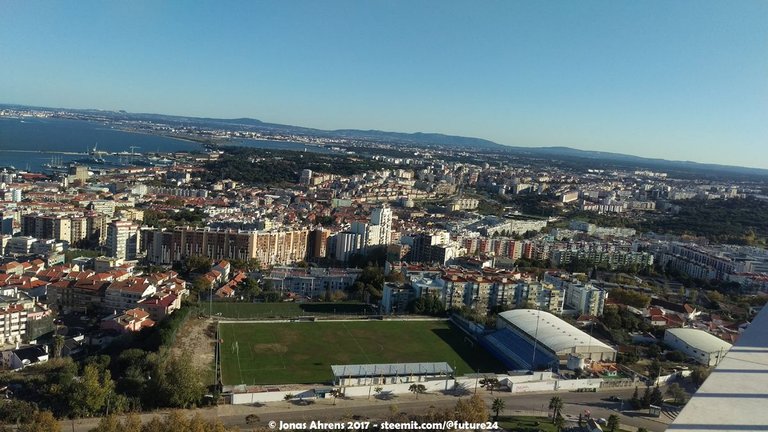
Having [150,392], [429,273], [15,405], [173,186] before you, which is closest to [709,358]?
[429,273]

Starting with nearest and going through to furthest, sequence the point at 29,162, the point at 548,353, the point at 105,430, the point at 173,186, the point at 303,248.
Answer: the point at 105,430 → the point at 548,353 → the point at 303,248 → the point at 173,186 → the point at 29,162

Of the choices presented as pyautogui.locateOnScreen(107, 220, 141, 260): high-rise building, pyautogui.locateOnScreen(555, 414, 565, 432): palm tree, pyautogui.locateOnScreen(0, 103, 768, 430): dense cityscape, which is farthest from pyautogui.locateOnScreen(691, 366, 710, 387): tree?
pyautogui.locateOnScreen(107, 220, 141, 260): high-rise building

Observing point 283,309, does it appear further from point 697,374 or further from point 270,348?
point 697,374

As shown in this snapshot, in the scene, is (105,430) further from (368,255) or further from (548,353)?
(368,255)

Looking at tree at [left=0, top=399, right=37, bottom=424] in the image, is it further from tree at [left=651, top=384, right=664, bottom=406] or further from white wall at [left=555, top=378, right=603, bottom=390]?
tree at [left=651, top=384, right=664, bottom=406]

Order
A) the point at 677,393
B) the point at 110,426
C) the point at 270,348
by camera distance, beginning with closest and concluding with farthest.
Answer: the point at 110,426 < the point at 677,393 < the point at 270,348

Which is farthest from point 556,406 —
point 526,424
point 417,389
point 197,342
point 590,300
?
point 590,300
